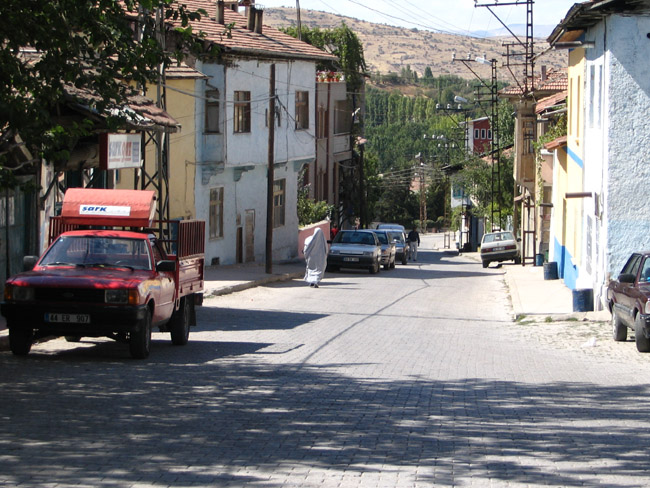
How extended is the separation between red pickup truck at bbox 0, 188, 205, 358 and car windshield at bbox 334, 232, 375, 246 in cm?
2281

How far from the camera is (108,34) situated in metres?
12.5

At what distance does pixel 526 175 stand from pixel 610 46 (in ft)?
85.1

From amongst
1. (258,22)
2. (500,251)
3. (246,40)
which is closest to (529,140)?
(500,251)

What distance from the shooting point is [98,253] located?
14.0m

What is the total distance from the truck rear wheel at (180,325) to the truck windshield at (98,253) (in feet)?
4.90

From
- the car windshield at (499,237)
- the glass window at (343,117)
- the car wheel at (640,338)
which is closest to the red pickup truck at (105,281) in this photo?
the car wheel at (640,338)

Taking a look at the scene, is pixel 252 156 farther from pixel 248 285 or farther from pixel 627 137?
pixel 627 137

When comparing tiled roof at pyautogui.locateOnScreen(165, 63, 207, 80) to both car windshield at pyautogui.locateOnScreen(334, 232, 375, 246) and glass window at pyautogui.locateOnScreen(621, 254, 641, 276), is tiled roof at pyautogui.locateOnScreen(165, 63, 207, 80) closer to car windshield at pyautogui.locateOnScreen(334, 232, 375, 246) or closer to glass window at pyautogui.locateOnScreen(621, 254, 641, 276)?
car windshield at pyautogui.locateOnScreen(334, 232, 375, 246)

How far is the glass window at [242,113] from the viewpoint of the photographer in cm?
3647

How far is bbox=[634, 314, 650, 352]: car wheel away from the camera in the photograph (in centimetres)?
1532

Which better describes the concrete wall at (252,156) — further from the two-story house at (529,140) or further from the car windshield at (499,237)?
the car windshield at (499,237)

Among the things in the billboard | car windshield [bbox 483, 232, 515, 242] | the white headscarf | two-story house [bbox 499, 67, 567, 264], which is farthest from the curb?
car windshield [bbox 483, 232, 515, 242]

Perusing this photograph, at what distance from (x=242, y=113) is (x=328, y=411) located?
28131mm

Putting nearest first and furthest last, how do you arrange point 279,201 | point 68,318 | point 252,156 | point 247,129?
point 68,318, point 247,129, point 252,156, point 279,201
